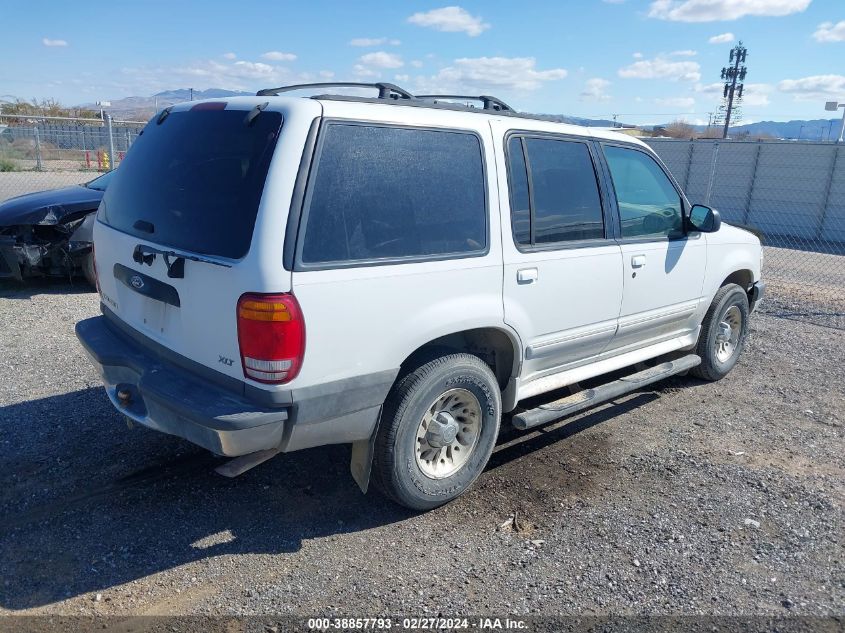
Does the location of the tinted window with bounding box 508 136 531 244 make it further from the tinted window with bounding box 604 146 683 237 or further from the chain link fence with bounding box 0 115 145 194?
the chain link fence with bounding box 0 115 145 194

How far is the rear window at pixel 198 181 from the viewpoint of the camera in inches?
116

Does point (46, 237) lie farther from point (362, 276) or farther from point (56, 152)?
point (56, 152)

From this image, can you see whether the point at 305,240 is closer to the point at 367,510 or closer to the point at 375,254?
the point at 375,254

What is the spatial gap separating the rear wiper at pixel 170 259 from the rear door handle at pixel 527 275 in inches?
63.5

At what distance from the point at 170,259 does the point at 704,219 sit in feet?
12.3

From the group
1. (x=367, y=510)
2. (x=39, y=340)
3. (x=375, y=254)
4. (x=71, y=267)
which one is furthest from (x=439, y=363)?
(x=71, y=267)

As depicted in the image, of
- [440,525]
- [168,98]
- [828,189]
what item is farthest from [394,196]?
[168,98]

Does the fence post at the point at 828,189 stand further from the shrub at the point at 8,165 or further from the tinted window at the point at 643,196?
the shrub at the point at 8,165

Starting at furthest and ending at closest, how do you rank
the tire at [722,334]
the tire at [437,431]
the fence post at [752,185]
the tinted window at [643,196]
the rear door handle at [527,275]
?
the fence post at [752,185], the tire at [722,334], the tinted window at [643,196], the rear door handle at [527,275], the tire at [437,431]

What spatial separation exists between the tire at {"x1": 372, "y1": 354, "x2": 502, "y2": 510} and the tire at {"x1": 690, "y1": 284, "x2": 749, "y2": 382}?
254cm

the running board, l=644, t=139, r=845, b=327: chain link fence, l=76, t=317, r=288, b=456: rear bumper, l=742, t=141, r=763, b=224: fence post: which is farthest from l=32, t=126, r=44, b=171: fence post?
the running board

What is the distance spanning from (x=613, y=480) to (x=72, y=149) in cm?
2875

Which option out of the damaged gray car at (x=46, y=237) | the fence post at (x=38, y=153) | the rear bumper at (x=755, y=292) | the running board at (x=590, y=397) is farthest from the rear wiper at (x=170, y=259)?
the fence post at (x=38, y=153)

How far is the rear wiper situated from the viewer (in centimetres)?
297
